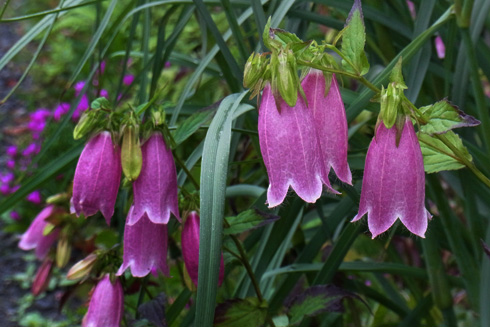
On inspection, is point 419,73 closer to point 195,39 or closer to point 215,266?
point 215,266

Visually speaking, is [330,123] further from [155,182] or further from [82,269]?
[82,269]

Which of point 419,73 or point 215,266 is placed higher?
point 419,73

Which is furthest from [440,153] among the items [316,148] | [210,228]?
[210,228]

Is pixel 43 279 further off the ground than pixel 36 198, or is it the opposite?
pixel 36 198

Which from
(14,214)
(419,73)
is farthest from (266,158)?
(14,214)

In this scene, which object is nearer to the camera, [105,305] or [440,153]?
[440,153]

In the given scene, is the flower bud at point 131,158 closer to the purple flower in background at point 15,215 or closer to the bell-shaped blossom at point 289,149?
the bell-shaped blossom at point 289,149

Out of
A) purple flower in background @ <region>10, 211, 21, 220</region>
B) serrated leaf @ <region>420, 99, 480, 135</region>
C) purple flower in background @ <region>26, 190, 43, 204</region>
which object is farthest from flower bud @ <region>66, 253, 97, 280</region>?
purple flower in background @ <region>10, 211, 21, 220</region>

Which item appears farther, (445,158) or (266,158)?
(445,158)
